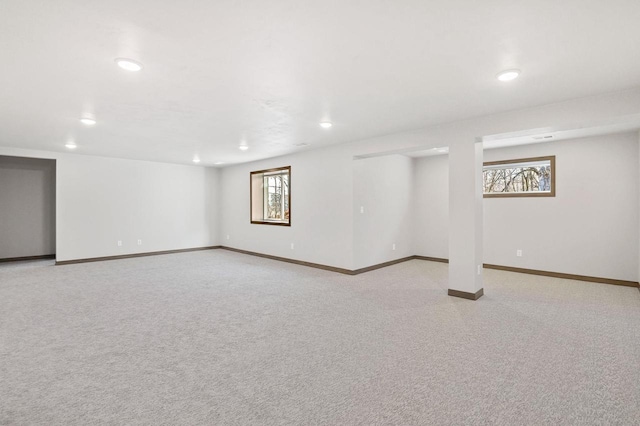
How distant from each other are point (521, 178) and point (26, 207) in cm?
1055

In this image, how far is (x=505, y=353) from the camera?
2701 mm

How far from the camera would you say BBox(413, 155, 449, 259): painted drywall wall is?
277 inches

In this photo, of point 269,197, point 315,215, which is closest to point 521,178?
point 315,215

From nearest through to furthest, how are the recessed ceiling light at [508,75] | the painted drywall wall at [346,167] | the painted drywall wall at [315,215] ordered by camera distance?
the recessed ceiling light at [508,75] → the painted drywall wall at [346,167] → the painted drywall wall at [315,215]

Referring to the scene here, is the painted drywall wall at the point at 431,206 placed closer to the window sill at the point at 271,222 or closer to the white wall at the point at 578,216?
the white wall at the point at 578,216

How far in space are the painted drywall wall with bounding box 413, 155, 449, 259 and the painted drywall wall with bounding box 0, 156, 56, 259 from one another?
859 cm

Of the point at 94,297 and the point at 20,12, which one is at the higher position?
the point at 20,12

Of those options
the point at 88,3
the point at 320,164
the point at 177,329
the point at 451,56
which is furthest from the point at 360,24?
the point at 320,164

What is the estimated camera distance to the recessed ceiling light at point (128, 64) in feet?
8.03

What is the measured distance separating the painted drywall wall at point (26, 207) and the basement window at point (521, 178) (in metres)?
9.75

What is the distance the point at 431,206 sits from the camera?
23.9 feet

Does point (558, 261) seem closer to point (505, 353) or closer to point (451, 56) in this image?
point (505, 353)

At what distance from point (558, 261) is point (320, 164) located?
14.6ft

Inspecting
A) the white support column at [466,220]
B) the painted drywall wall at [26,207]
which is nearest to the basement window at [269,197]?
the white support column at [466,220]
